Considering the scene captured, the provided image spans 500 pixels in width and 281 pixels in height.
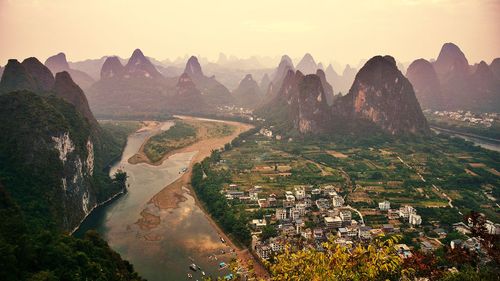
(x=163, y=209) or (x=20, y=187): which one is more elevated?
(x=20, y=187)

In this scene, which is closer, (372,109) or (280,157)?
(280,157)

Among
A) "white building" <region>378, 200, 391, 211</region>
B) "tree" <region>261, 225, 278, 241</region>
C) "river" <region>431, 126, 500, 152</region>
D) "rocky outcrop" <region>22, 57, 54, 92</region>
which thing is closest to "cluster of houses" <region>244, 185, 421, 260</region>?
"white building" <region>378, 200, 391, 211</region>

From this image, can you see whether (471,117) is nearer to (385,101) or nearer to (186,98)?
(385,101)

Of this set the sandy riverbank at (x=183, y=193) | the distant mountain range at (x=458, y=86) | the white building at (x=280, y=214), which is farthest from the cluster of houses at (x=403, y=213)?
the distant mountain range at (x=458, y=86)

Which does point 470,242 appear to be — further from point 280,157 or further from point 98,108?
point 98,108

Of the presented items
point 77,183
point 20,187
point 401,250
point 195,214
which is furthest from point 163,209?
point 401,250

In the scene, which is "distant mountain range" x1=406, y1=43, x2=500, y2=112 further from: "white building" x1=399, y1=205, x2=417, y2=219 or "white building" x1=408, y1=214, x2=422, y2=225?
"white building" x1=408, y1=214, x2=422, y2=225
